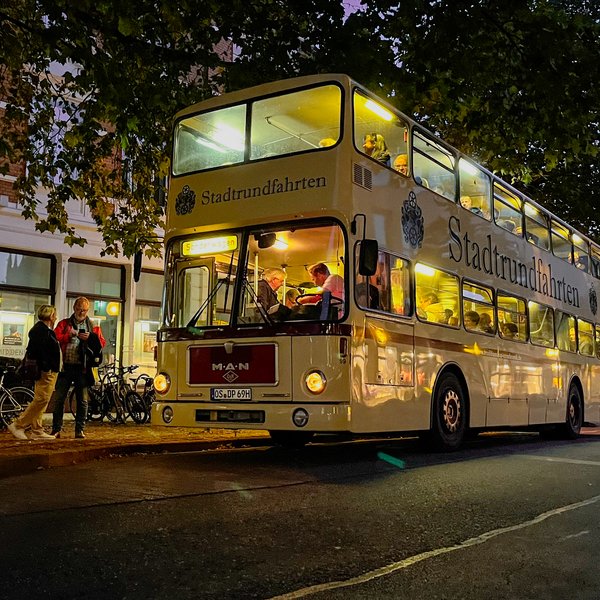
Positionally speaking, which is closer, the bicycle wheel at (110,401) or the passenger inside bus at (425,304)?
the passenger inside bus at (425,304)

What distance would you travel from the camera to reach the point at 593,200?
22.5m

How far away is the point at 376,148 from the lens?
9.23 m

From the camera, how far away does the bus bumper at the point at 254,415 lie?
26.2 ft

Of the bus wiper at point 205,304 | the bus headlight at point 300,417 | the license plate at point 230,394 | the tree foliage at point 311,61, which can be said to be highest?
the tree foliage at point 311,61

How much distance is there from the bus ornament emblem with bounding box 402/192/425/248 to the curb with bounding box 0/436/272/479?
166 inches

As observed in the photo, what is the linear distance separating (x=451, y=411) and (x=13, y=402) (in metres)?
6.96

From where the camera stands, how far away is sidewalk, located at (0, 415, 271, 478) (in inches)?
322

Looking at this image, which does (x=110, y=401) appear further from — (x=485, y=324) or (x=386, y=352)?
(x=386, y=352)

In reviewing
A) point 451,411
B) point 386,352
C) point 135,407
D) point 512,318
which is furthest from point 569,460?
point 135,407

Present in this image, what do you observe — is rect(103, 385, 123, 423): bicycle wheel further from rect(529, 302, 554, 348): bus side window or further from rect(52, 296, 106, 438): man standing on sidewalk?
rect(529, 302, 554, 348): bus side window

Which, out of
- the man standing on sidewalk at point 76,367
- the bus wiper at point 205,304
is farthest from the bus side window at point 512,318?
the man standing on sidewalk at point 76,367

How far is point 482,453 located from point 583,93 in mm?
5362

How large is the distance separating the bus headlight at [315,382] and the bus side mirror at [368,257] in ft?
4.02

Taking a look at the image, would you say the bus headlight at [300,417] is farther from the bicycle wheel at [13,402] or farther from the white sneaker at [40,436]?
the bicycle wheel at [13,402]
